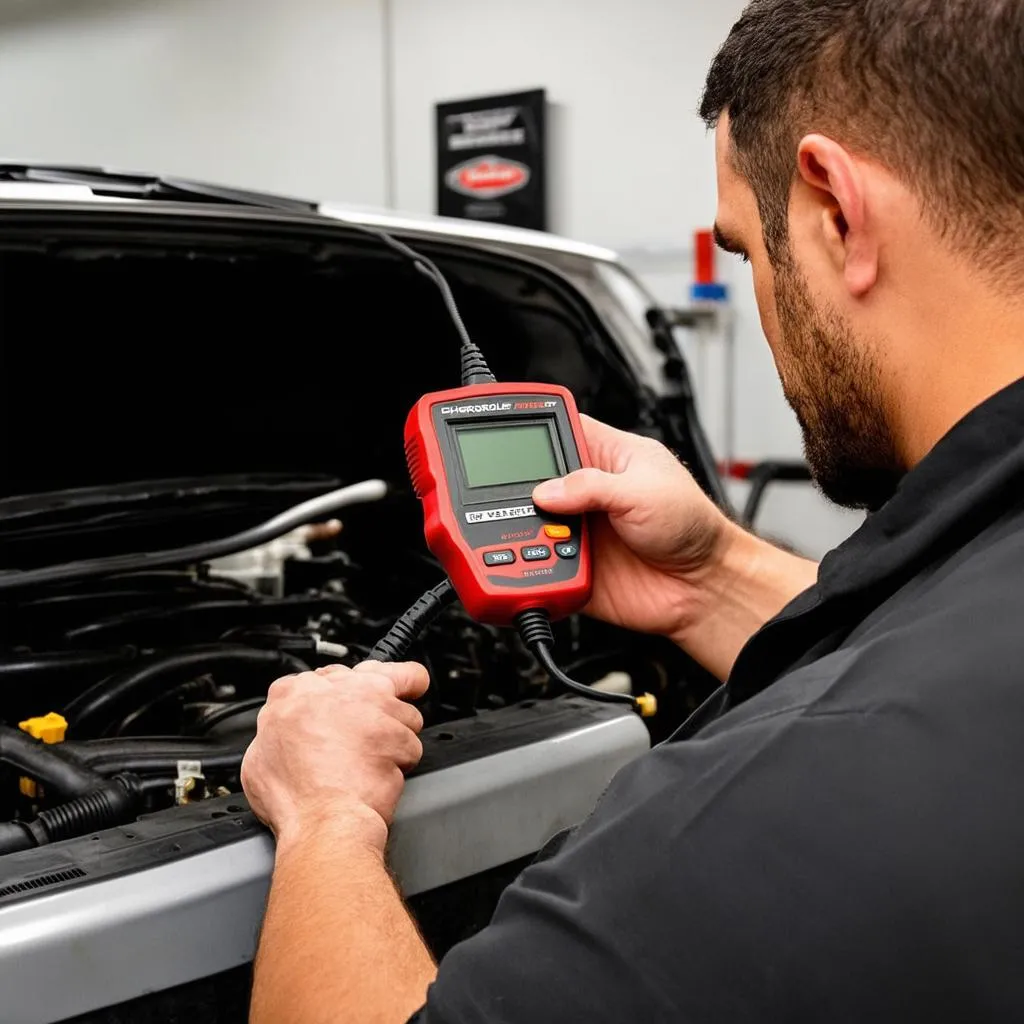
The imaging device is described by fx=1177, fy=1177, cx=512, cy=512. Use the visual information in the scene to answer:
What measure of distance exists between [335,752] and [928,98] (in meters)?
0.62

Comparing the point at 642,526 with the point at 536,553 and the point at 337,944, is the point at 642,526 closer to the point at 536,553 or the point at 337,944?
the point at 536,553

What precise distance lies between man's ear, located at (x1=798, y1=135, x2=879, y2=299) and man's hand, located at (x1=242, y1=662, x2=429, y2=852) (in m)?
0.49

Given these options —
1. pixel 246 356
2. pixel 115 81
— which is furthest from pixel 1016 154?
pixel 115 81

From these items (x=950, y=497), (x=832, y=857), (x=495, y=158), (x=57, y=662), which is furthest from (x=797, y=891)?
(x=495, y=158)

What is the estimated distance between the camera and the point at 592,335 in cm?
174

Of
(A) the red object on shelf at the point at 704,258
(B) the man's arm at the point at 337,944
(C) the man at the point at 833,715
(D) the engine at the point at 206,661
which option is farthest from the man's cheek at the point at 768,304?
(A) the red object on shelf at the point at 704,258

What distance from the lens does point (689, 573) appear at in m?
1.26

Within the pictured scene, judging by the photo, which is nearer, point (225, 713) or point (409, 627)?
point (409, 627)

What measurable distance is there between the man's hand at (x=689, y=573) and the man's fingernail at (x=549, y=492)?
0.12 m

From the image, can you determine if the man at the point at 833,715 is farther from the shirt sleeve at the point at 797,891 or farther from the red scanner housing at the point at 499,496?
the red scanner housing at the point at 499,496

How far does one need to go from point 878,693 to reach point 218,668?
0.91 m

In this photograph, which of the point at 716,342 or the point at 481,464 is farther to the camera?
the point at 716,342

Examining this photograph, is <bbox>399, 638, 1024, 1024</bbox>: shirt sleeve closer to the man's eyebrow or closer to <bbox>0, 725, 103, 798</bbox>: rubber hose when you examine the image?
the man's eyebrow

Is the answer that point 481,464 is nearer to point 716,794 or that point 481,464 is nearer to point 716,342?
point 716,794
